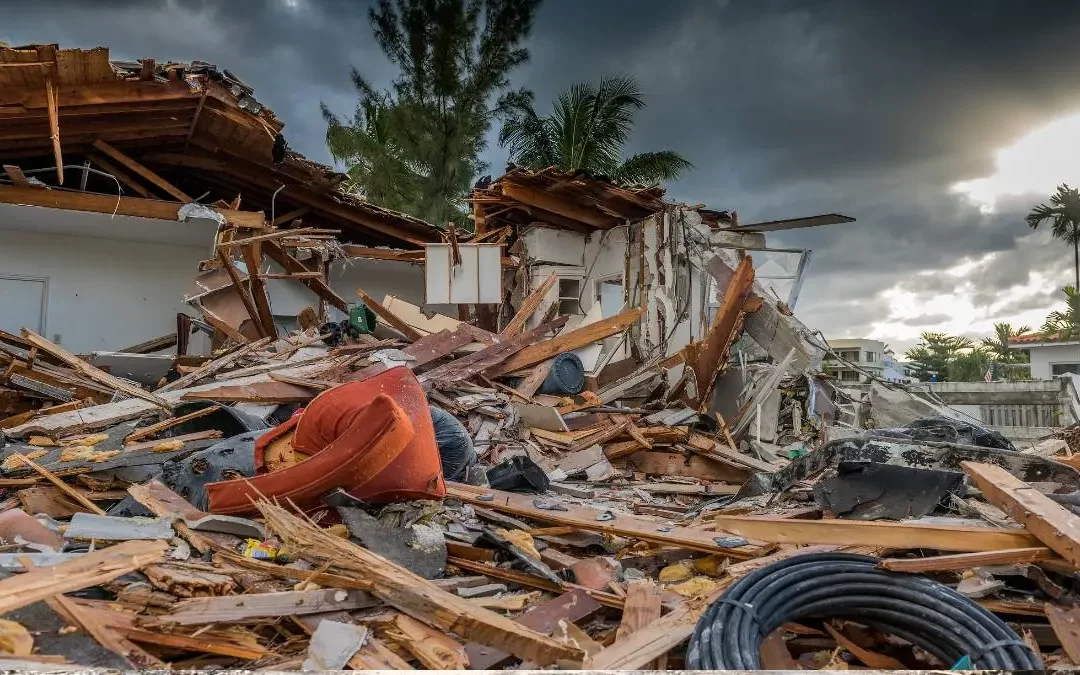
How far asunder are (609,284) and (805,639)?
1041 centimetres

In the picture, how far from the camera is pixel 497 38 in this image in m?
6.02

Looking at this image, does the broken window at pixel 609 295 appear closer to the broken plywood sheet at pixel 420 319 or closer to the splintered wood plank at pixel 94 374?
the broken plywood sheet at pixel 420 319

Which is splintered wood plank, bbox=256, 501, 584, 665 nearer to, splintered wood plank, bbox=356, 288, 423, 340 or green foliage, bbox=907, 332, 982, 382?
splintered wood plank, bbox=356, 288, 423, 340

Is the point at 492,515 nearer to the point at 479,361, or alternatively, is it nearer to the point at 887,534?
the point at 887,534

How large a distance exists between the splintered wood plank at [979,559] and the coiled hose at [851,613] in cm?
9

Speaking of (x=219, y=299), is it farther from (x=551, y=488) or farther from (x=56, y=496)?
(x=551, y=488)

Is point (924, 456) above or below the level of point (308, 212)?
below

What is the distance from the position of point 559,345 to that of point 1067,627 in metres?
6.28

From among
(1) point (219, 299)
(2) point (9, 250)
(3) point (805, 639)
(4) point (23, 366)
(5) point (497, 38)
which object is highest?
(5) point (497, 38)

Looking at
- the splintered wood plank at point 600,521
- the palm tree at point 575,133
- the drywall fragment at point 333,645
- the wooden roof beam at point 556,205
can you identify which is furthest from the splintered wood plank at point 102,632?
the palm tree at point 575,133

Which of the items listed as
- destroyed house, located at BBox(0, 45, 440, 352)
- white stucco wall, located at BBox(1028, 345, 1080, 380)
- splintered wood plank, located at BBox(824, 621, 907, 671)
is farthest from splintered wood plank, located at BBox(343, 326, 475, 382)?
white stucco wall, located at BBox(1028, 345, 1080, 380)

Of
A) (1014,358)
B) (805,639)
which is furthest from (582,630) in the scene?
(1014,358)

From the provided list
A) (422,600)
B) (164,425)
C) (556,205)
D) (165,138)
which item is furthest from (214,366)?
(556,205)

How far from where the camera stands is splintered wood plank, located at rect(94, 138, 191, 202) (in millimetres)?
9031
